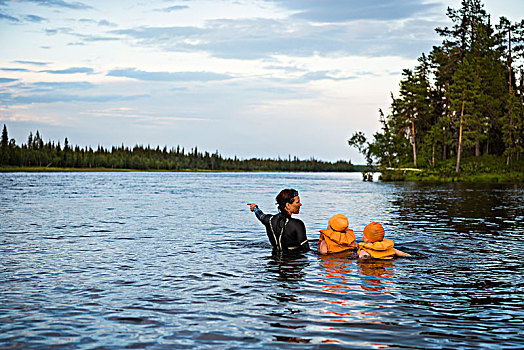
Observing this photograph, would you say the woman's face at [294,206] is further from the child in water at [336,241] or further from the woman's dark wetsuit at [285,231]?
the child in water at [336,241]

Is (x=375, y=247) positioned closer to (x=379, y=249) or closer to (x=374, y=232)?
(x=379, y=249)

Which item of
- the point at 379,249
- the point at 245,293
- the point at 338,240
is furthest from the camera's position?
the point at 338,240

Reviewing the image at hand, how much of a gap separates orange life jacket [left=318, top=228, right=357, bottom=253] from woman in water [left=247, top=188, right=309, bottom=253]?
680mm

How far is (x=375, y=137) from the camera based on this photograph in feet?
331

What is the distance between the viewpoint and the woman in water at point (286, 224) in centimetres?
1331

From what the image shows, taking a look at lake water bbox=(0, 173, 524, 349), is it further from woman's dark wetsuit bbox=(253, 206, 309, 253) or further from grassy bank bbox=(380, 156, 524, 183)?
grassy bank bbox=(380, 156, 524, 183)

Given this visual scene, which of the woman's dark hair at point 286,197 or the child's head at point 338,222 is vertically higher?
the woman's dark hair at point 286,197

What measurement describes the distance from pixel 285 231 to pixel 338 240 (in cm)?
154

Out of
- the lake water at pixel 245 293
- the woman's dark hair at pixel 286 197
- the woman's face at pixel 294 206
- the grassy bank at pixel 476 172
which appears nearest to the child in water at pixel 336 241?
the lake water at pixel 245 293

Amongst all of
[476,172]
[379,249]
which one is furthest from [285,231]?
[476,172]

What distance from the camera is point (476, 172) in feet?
241

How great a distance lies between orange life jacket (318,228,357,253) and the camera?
14281 mm

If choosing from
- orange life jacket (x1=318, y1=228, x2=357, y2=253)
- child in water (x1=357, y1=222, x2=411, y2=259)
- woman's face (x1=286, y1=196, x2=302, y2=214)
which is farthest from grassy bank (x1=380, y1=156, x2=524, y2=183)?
woman's face (x1=286, y1=196, x2=302, y2=214)

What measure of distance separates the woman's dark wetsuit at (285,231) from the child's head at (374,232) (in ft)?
5.60
